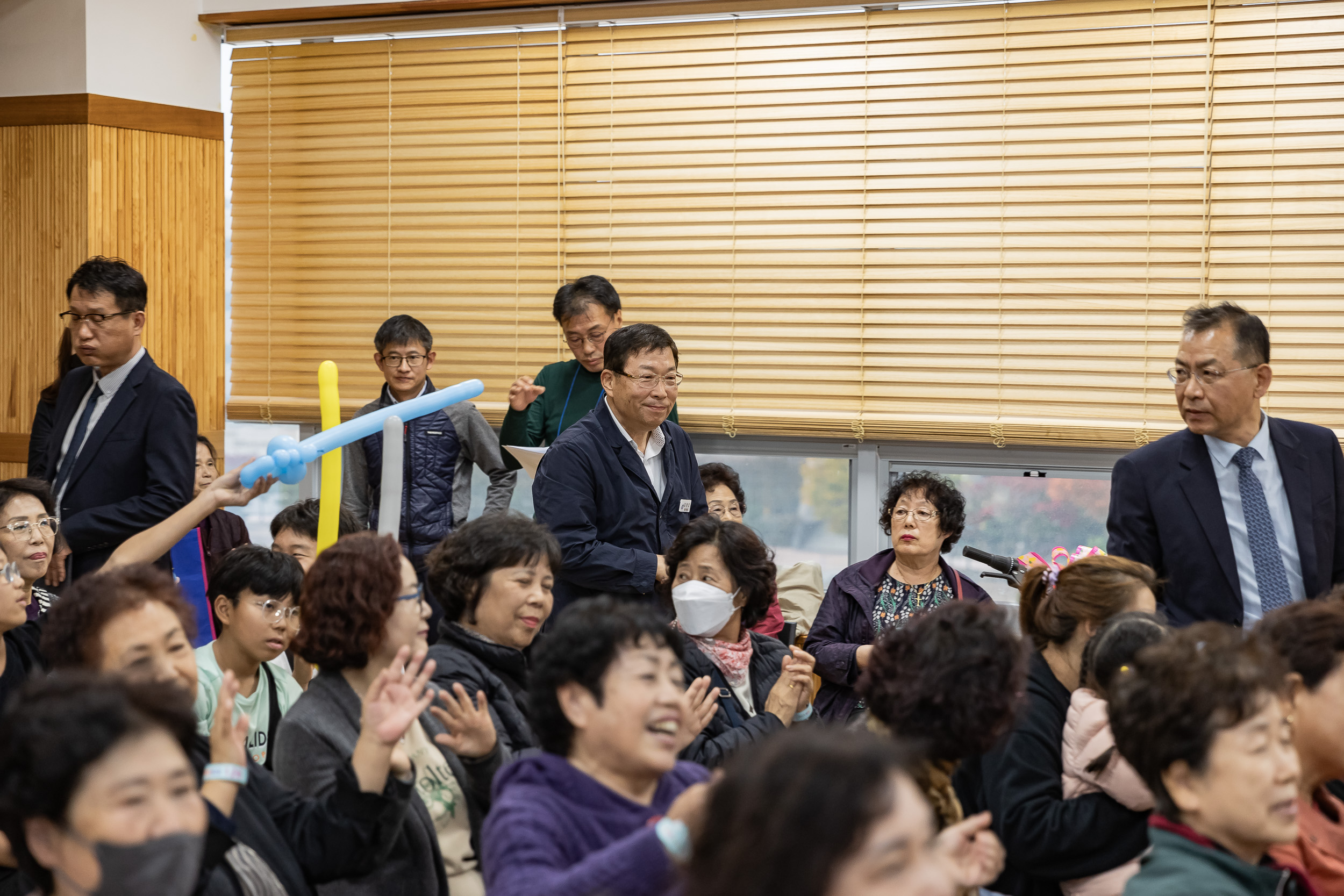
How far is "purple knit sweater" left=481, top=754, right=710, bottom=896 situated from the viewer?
1429 millimetres

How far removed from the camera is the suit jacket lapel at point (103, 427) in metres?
3.07

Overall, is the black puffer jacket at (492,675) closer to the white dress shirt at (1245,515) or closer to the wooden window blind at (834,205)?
the white dress shirt at (1245,515)

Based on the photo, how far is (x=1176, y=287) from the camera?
3854 mm

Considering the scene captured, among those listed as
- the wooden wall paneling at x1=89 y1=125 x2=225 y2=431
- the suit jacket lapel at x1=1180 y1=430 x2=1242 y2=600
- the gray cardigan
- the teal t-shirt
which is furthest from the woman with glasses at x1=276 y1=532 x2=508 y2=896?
the wooden wall paneling at x1=89 y1=125 x2=225 y2=431

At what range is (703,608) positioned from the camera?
9.04ft

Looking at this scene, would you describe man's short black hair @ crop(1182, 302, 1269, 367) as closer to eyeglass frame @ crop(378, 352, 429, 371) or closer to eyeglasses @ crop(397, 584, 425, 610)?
eyeglasses @ crop(397, 584, 425, 610)

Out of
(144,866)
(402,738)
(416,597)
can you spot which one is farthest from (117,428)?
(144,866)

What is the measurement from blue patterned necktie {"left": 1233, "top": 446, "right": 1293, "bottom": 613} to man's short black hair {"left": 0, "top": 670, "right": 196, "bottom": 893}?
8.28 ft

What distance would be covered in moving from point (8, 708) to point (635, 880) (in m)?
0.76

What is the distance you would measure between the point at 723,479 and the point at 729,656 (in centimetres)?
134

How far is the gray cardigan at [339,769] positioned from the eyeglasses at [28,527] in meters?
1.11

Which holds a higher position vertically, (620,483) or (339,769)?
(620,483)

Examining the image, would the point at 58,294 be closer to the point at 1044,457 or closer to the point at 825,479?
the point at 825,479

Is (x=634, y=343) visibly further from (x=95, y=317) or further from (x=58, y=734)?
(x=58, y=734)
